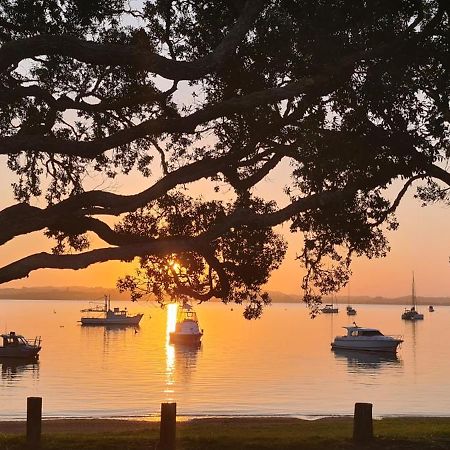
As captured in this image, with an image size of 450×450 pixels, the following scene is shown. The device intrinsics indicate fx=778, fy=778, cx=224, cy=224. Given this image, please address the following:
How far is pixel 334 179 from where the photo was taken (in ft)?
47.3

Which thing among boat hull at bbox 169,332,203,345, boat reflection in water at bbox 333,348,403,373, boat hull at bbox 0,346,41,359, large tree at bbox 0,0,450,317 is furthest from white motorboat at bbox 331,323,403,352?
large tree at bbox 0,0,450,317

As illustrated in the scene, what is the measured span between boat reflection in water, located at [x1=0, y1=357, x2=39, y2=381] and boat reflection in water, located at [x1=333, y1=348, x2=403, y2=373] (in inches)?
1315

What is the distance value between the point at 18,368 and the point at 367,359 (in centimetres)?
4200

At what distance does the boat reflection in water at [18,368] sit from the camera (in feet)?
233

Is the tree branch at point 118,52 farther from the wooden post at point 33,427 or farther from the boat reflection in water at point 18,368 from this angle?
the boat reflection in water at point 18,368

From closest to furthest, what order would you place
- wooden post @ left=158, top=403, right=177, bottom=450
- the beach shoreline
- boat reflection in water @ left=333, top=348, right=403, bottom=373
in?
wooden post @ left=158, top=403, right=177, bottom=450 → the beach shoreline → boat reflection in water @ left=333, top=348, right=403, bottom=373

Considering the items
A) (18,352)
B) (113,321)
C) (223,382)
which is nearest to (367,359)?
(223,382)

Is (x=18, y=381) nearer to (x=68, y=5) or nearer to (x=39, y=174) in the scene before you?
(x=39, y=174)

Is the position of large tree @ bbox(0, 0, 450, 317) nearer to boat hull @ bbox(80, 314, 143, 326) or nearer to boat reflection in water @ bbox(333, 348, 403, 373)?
boat reflection in water @ bbox(333, 348, 403, 373)

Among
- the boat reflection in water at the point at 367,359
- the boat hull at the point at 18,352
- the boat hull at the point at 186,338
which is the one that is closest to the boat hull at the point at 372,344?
the boat reflection in water at the point at 367,359

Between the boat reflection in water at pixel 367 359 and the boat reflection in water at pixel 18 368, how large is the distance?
110 ft

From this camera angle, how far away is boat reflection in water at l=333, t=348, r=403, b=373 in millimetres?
86838

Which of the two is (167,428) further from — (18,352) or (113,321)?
(113,321)

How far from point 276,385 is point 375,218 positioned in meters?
53.8
